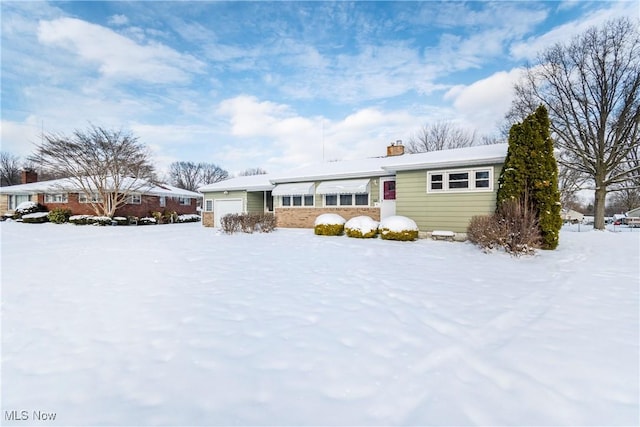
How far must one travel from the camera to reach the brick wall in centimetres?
1566

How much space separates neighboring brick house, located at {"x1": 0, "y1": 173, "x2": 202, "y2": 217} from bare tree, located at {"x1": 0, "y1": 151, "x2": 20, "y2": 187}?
26469 mm

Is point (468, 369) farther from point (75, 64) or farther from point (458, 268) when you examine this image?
point (75, 64)

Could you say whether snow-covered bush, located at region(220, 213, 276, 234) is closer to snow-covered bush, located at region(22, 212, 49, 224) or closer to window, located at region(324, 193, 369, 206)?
window, located at region(324, 193, 369, 206)

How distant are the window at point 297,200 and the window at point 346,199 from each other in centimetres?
124

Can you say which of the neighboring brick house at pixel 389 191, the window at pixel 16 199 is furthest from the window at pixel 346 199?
the window at pixel 16 199

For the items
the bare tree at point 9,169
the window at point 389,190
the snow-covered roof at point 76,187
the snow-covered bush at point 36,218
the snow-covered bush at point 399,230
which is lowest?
the snow-covered bush at point 399,230

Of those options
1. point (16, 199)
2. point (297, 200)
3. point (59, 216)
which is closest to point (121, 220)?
point (59, 216)

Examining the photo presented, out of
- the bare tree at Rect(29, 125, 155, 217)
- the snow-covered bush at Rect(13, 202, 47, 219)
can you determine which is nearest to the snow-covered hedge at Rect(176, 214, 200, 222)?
the bare tree at Rect(29, 125, 155, 217)

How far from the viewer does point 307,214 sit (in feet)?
58.2

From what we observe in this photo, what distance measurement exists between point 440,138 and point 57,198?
42.0 metres

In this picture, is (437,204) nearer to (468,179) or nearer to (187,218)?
(468,179)

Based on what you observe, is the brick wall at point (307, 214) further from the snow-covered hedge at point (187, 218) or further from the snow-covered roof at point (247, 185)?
the snow-covered hedge at point (187, 218)

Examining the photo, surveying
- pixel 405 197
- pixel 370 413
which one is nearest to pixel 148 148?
pixel 405 197

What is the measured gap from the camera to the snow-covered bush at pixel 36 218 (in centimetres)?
2445
